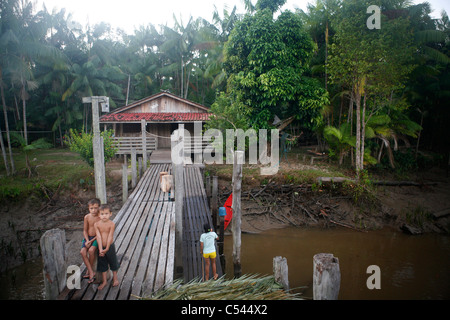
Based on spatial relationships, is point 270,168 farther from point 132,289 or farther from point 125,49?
point 125,49

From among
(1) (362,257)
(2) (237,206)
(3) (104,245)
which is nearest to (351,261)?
(1) (362,257)

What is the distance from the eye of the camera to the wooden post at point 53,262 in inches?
143

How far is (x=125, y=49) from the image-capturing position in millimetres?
31672

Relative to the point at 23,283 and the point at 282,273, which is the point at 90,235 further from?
the point at 23,283

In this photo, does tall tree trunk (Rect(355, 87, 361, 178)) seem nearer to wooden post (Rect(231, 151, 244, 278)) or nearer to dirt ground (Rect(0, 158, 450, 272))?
dirt ground (Rect(0, 158, 450, 272))

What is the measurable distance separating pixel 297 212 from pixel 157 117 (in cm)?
1066

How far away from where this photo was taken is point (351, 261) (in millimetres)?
8836

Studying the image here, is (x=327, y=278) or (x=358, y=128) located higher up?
(x=358, y=128)

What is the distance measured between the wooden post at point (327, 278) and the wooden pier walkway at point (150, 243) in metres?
2.25

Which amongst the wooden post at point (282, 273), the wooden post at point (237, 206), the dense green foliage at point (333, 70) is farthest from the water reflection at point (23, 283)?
the dense green foliage at point (333, 70)

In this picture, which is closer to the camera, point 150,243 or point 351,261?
point 150,243

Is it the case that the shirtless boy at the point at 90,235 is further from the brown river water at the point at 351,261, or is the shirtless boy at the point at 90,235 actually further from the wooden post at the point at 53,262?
the brown river water at the point at 351,261
